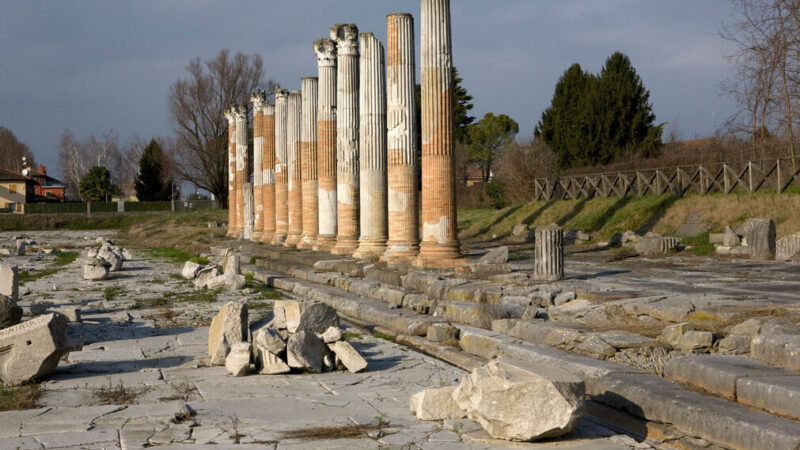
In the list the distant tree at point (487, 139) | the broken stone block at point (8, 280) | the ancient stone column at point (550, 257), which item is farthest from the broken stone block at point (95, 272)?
the distant tree at point (487, 139)

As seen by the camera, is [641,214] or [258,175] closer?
[641,214]

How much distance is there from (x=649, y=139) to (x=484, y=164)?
2161cm

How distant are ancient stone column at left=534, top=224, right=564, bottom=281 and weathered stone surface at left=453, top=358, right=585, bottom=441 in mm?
6985

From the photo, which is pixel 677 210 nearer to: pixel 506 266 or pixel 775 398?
pixel 506 266

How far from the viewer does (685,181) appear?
81.3 feet

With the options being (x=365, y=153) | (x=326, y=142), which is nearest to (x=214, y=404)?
(x=365, y=153)

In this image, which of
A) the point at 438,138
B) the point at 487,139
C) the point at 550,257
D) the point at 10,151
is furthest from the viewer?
the point at 10,151

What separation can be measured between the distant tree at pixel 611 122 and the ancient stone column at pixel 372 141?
22.1 m

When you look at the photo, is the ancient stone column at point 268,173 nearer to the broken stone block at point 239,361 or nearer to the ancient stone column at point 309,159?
the ancient stone column at point 309,159

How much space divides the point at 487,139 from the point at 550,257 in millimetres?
48202

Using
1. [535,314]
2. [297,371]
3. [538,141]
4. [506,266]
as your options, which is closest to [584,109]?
[538,141]

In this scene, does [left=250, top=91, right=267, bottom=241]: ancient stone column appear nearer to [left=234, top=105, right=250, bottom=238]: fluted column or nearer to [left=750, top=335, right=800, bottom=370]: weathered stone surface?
[left=234, top=105, right=250, bottom=238]: fluted column

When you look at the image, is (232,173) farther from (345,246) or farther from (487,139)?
(487,139)

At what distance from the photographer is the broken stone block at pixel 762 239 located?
16.3 m
